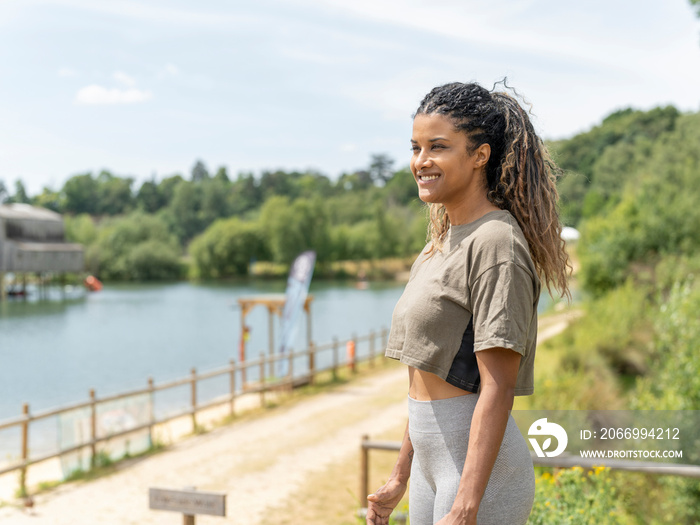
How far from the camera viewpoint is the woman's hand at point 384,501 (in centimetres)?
175

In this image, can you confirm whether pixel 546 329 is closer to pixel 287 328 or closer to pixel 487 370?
pixel 287 328

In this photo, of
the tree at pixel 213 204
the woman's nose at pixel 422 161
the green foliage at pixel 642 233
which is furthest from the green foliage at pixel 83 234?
the woman's nose at pixel 422 161

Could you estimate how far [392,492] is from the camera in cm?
176

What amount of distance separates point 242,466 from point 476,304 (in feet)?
26.3

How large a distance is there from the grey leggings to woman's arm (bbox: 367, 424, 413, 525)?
19 cm

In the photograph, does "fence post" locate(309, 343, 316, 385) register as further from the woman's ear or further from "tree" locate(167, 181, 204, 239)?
"tree" locate(167, 181, 204, 239)

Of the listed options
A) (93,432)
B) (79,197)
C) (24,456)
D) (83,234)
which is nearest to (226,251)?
(83,234)

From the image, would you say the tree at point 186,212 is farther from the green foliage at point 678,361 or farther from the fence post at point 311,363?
the green foliage at point 678,361

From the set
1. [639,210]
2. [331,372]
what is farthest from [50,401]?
[639,210]

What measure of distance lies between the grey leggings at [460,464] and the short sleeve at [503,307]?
0.18 metres

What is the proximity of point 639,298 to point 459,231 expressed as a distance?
52.2ft

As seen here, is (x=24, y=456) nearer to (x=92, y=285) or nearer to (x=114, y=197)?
(x=92, y=285)

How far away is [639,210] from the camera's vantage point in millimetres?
20547

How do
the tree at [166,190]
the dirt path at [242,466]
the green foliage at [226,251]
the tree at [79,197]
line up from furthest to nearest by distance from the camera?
the tree at [166,190]
the tree at [79,197]
the green foliage at [226,251]
the dirt path at [242,466]
